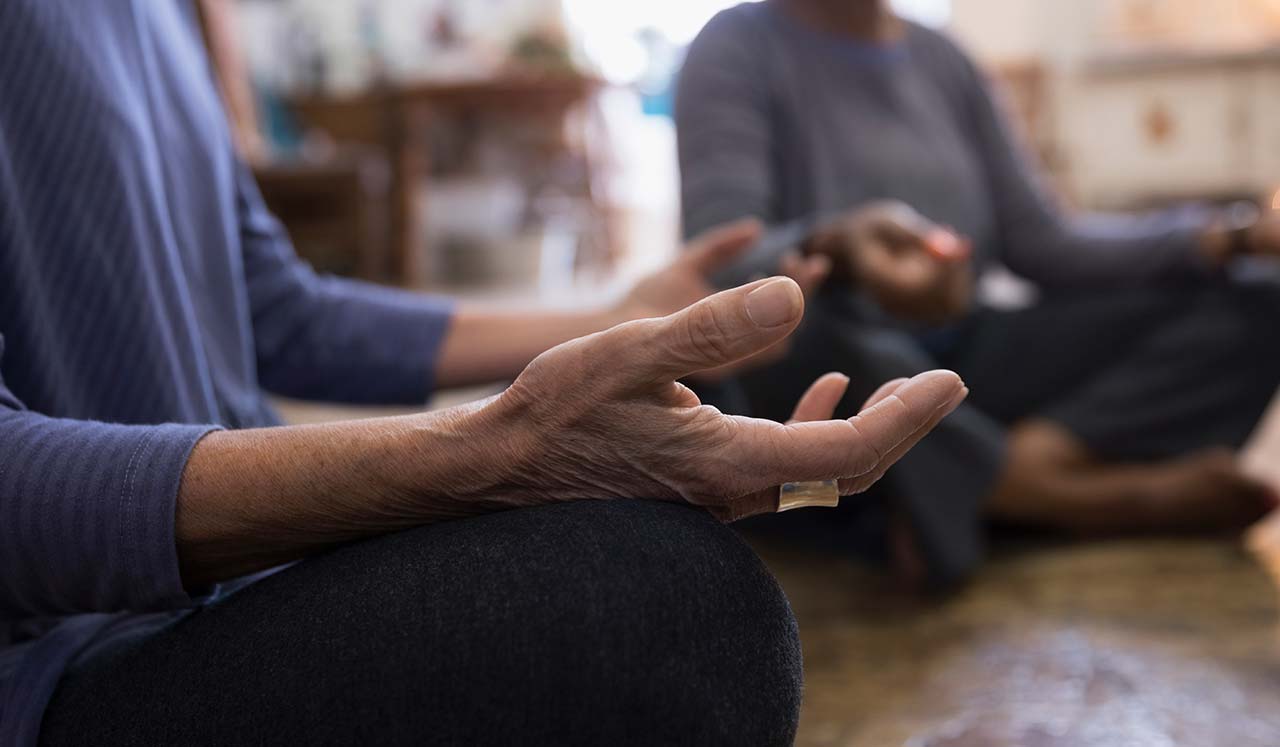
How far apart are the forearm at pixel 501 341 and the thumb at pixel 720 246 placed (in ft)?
0.23

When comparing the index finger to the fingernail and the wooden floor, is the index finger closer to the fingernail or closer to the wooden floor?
the fingernail

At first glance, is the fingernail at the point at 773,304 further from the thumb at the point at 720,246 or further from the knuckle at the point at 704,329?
the thumb at the point at 720,246

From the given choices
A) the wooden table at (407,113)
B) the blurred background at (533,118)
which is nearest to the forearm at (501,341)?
the blurred background at (533,118)

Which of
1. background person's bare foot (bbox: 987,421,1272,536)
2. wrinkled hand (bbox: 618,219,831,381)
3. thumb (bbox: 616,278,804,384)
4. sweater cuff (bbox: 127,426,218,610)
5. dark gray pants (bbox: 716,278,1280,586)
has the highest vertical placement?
thumb (bbox: 616,278,804,384)

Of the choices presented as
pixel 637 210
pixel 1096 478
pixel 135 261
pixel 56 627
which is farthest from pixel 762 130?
pixel 637 210

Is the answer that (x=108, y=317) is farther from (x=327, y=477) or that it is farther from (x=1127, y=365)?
(x=1127, y=365)

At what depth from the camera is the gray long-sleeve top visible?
131cm

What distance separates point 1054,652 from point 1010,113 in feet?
10.0

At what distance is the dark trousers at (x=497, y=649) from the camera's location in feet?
1.24

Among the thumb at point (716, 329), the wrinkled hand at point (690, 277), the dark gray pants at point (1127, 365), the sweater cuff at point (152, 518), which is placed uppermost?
the thumb at point (716, 329)

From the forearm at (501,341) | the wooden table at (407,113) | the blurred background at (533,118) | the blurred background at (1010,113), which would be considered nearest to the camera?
the forearm at (501,341)

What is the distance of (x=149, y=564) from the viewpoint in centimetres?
40

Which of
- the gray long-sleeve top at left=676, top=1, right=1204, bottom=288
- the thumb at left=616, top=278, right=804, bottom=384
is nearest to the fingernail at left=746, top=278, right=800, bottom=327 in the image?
the thumb at left=616, top=278, right=804, bottom=384

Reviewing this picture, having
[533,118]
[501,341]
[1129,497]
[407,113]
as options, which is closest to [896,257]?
[501,341]
